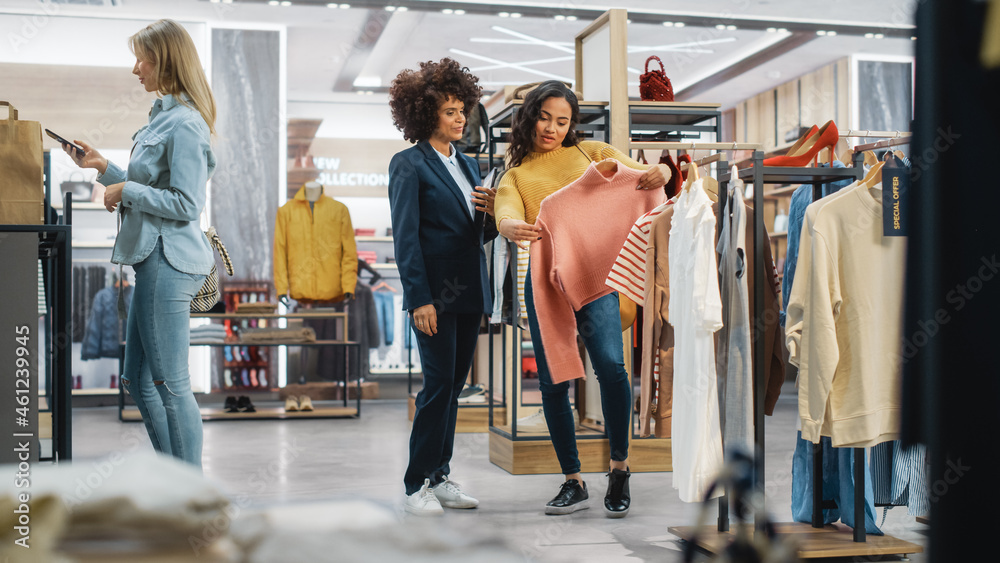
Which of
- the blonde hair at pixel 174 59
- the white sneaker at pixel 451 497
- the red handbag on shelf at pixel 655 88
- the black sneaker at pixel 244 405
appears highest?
the red handbag on shelf at pixel 655 88

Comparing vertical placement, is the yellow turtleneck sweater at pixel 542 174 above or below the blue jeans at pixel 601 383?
above

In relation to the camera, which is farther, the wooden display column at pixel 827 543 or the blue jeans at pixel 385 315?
the blue jeans at pixel 385 315

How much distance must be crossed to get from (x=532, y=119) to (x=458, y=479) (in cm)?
164

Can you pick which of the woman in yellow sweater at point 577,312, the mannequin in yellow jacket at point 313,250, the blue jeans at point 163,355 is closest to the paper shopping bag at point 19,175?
the blue jeans at point 163,355

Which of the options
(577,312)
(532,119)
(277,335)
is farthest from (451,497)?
(277,335)

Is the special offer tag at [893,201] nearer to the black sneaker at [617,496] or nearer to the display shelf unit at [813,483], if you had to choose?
the display shelf unit at [813,483]

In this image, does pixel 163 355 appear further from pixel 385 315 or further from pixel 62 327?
pixel 385 315

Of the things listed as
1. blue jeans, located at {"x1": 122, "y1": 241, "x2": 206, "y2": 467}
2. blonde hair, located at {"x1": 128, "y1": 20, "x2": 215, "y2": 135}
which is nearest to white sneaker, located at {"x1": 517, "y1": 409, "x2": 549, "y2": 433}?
blue jeans, located at {"x1": 122, "y1": 241, "x2": 206, "y2": 467}

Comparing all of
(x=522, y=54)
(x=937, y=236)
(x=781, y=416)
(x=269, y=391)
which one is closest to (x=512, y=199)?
(x=937, y=236)

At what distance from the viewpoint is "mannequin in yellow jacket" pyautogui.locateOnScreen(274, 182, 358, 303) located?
6656mm

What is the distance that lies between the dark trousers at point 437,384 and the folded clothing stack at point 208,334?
3592mm

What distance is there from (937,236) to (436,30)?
23.2 feet

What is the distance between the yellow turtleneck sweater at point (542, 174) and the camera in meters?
3.04

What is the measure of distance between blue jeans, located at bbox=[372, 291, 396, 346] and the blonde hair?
17.9ft
